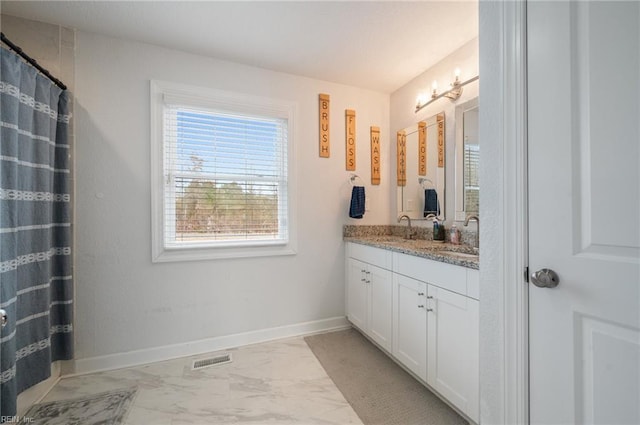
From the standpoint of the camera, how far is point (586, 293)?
82 centimetres

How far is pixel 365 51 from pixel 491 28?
127cm

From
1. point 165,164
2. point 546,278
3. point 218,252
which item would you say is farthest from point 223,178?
point 546,278

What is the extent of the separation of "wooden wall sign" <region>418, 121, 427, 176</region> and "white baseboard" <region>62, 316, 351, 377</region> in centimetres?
166

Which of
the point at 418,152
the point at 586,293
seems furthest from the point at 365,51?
the point at 586,293

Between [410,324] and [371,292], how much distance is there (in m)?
0.49

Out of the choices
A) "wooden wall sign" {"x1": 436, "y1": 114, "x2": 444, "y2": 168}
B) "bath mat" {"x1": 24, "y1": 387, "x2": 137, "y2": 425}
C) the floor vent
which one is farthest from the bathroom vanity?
"bath mat" {"x1": 24, "y1": 387, "x2": 137, "y2": 425}

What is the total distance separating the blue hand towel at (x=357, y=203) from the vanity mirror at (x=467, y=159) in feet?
2.81

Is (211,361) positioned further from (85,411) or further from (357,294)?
(357,294)

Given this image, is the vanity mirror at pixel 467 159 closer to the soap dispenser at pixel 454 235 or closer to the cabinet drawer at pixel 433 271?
the soap dispenser at pixel 454 235

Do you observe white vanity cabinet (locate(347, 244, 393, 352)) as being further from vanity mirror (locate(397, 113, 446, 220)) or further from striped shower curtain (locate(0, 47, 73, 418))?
striped shower curtain (locate(0, 47, 73, 418))

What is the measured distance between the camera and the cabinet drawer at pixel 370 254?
2.03 meters

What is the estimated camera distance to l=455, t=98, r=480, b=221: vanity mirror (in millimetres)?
2018

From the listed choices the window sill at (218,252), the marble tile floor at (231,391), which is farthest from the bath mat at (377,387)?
the window sill at (218,252)

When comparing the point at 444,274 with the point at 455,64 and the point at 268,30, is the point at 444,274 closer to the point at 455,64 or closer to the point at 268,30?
the point at 455,64
